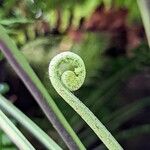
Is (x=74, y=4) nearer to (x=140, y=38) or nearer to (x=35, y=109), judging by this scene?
(x=140, y=38)

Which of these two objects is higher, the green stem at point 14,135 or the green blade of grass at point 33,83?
the green blade of grass at point 33,83

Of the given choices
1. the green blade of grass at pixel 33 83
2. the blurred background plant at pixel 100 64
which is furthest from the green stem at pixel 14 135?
the blurred background plant at pixel 100 64

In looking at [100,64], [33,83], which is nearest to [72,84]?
[33,83]

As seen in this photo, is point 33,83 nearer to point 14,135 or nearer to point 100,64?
point 14,135

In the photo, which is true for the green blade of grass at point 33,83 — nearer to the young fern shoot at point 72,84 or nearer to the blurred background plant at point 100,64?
the young fern shoot at point 72,84

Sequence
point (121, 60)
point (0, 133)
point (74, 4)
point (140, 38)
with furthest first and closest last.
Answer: point (121, 60) → point (140, 38) → point (74, 4) → point (0, 133)

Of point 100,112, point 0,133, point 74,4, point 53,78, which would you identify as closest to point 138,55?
point 100,112

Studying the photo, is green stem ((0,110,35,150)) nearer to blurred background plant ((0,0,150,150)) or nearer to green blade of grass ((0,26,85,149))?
green blade of grass ((0,26,85,149))
